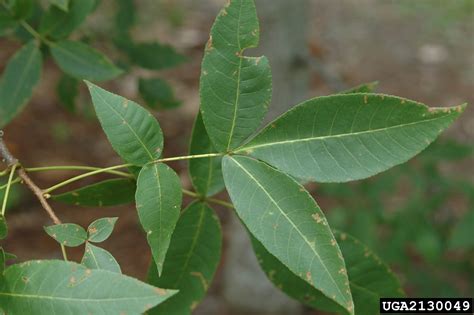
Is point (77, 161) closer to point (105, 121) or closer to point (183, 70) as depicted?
point (183, 70)

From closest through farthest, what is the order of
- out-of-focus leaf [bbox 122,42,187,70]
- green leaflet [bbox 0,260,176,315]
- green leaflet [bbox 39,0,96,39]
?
1. green leaflet [bbox 0,260,176,315]
2. green leaflet [bbox 39,0,96,39]
3. out-of-focus leaf [bbox 122,42,187,70]

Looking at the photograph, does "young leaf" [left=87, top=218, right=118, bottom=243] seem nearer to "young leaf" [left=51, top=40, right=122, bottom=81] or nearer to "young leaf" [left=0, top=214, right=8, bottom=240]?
"young leaf" [left=0, top=214, right=8, bottom=240]

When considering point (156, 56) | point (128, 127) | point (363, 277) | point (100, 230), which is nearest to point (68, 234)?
point (100, 230)

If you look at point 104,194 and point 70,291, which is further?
point 104,194

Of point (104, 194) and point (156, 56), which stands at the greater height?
point (156, 56)

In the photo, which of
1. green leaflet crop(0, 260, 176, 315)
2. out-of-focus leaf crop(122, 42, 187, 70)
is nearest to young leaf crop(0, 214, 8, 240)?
green leaflet crop(0, 260, 176, 315)

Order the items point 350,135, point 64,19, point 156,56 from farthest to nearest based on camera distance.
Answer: point 156,56
point 64,19
point 350,135

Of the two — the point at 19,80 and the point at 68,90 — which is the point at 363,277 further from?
the point at 68,90
